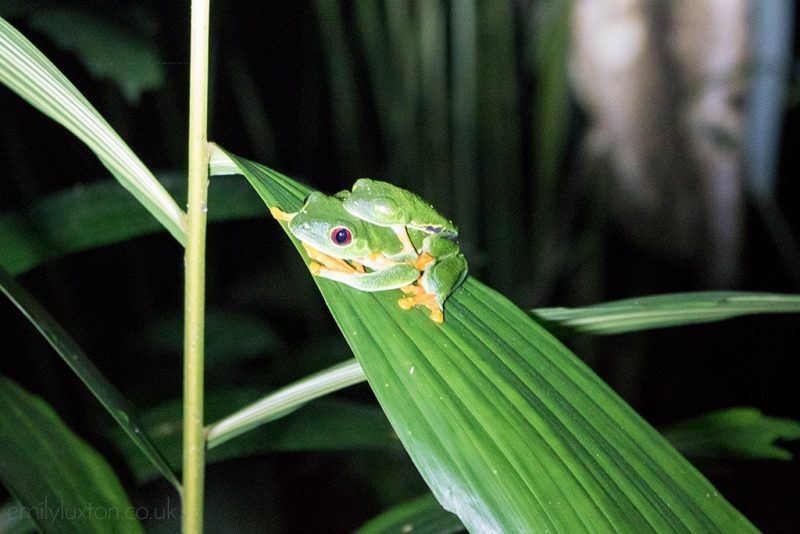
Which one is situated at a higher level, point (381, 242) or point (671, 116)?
point (671, 116)

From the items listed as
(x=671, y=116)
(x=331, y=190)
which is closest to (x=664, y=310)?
(x=671, y=116)

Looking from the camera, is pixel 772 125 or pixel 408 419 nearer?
pixel 408 419

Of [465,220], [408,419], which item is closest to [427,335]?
[408,419]

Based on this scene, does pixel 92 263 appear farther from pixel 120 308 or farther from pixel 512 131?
pixel 512 131

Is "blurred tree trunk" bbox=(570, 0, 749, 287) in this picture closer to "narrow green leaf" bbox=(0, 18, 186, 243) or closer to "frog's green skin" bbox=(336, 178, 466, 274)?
"frog's green skin" bbox=(336, 178, 466, 274)

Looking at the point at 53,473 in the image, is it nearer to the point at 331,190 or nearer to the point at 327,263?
the point at 327,263

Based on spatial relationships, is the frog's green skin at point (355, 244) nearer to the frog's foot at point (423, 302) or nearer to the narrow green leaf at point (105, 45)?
the frog's foot at point (423, 302)
